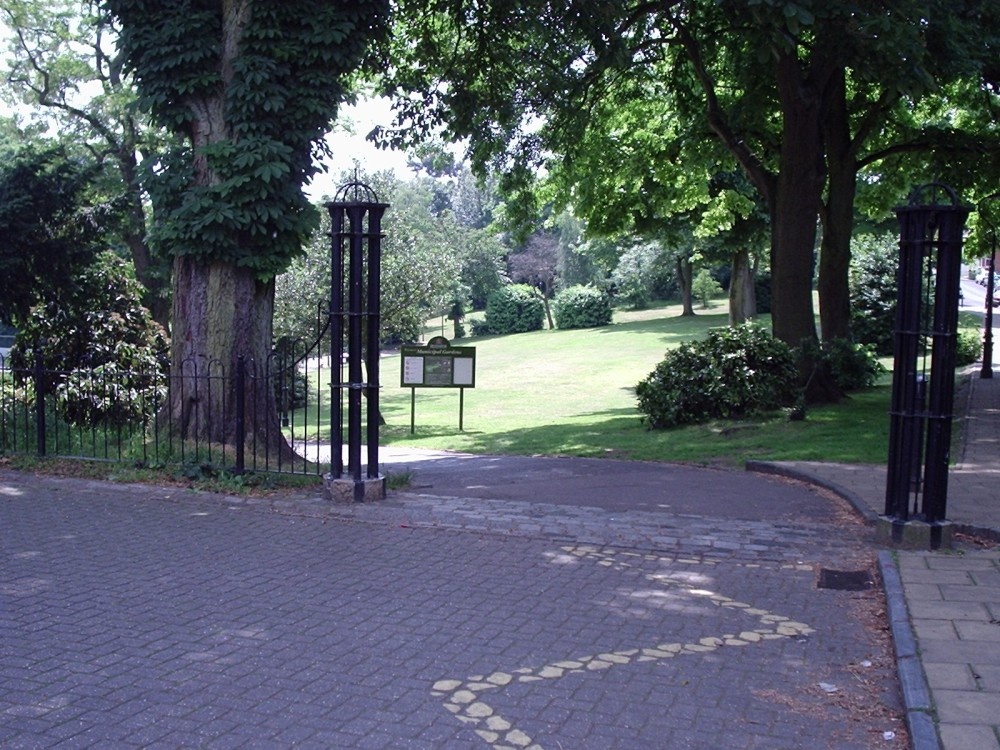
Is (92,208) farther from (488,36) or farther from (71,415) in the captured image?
(488,36)

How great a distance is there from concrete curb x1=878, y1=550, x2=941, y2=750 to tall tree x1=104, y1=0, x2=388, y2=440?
6892mm

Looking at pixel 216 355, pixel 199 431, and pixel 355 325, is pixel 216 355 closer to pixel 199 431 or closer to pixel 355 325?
pixel 199 431

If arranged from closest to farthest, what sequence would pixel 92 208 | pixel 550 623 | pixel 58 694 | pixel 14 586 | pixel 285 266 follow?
pixel 58 694
pixel 550 623
pixel 14 586
pixel 285 266
pixel 92 208

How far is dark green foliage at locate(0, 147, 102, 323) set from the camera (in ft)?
43.1

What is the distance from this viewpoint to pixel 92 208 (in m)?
14.5

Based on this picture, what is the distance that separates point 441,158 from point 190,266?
356 inches

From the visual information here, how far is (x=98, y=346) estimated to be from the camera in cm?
1612

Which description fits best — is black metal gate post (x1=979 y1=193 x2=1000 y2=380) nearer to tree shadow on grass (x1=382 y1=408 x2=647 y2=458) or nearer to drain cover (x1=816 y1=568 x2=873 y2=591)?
tree shadow on grass (x1=382 y1=408 x2=647 y2=458)

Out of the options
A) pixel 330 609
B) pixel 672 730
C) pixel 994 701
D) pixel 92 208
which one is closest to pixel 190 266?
pixel 92 208

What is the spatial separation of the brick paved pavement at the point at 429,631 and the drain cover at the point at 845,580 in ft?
0.35

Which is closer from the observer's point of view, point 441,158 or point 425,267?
point 441,158

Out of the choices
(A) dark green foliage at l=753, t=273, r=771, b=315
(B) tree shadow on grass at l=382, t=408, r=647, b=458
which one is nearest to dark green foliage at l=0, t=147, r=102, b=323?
(B) tree shadow on grass at l=382, t=408, r=647, b=458

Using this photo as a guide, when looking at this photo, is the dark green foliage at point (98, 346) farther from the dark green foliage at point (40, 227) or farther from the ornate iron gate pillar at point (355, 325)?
the ornate iron gate pillar at point (355, 325)

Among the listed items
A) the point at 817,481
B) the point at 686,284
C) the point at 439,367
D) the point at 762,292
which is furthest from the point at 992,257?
the point at 686,284
